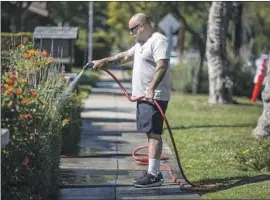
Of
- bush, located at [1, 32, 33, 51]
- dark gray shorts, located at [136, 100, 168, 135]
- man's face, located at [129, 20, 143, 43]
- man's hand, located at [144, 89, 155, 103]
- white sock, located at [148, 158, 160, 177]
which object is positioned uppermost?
man's face, located at [129, 20, 143, 43]

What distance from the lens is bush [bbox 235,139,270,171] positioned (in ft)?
28.2

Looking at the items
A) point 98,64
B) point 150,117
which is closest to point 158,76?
point 150,117

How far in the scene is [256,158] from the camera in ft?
28.5

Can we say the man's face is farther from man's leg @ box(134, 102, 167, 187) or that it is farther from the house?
the house

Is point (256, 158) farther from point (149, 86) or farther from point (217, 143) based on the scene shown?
point (217, 143)

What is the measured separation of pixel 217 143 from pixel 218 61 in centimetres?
830

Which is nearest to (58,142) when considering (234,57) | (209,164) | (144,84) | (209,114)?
(144,84)

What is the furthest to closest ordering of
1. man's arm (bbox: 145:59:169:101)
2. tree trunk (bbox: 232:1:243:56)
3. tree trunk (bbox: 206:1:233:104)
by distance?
tree trunk (bbox: 232:1:243:56) → tree trunk (bbox: 206:1:233:104) → man's arm (bbox: 145:59:169:101)

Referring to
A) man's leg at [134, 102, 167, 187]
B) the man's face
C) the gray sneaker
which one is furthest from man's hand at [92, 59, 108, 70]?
the gray sneaker

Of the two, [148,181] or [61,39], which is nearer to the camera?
[148,181]

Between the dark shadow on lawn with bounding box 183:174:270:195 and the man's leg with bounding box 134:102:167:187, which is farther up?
the man's leg with bounding box 134:102:167:187

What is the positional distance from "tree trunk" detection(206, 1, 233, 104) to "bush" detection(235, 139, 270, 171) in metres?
10.1

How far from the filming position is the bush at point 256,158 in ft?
28.2

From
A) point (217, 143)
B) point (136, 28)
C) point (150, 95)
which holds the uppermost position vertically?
point (136, 28)
